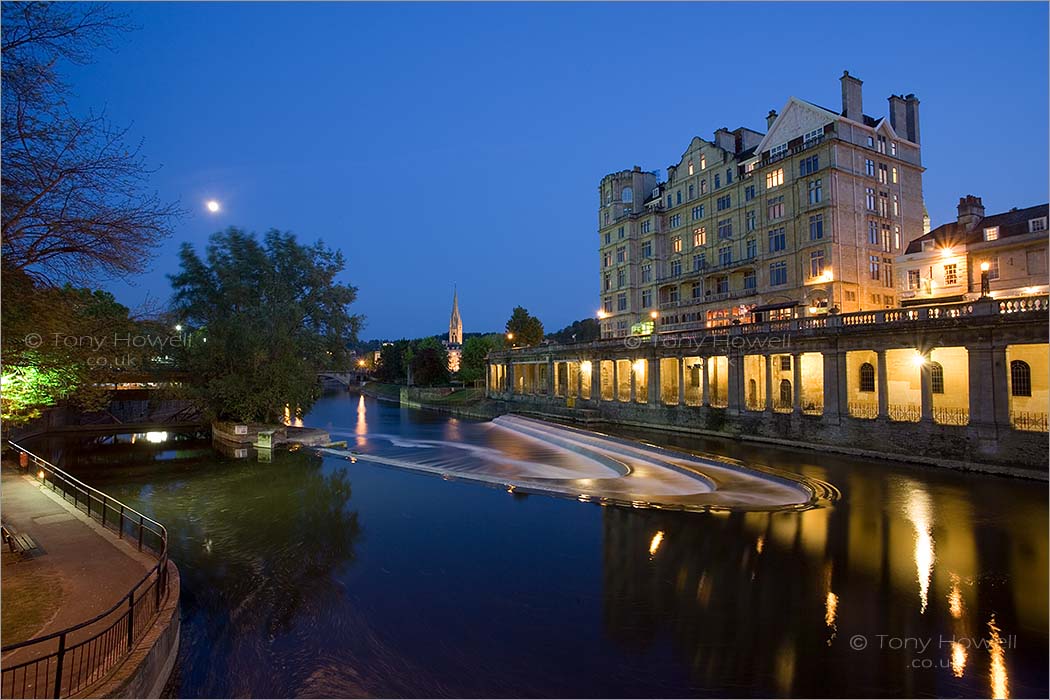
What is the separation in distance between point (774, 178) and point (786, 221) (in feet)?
16.5

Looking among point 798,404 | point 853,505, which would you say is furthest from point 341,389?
point 853,505

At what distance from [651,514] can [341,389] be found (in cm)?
15407

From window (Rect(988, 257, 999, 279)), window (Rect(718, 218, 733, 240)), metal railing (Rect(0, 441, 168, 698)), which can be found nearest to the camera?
metal railing (Rect(0, 441, 168, 698))

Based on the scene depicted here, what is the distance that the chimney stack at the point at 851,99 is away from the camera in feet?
164

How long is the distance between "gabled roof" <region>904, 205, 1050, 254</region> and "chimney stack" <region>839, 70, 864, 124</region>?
503 inches

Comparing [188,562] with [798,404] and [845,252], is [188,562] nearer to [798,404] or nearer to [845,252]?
[798,404]

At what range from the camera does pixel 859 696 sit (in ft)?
31.9

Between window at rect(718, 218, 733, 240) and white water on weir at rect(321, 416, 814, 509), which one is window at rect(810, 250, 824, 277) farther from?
white water on weir at rect(321, 416, 814, 509)

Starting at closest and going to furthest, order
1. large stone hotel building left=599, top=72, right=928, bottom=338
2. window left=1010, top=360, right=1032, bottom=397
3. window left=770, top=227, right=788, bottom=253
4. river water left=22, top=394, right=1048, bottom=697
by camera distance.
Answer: river water left=22, top=394, right=1048, bottom=697, window left=1010, top=360, right=1032, bottom=397, large stone hotel building left=599, top=72, right=928, bottom=338, window left=770, top=227, right=788, bottom=253

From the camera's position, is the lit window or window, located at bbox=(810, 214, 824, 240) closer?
window, located at bbox=(810, 214, 824, 240)

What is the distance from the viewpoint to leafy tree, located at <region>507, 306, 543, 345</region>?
91.3 metres

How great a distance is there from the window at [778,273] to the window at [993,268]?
49.3 ft

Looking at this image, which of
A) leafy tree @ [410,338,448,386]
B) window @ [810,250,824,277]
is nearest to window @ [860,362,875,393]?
window @ [810,250,824,277]

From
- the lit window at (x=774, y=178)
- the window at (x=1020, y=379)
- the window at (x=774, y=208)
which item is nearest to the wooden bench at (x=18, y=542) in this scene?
the window at (x=1020, y=379)
